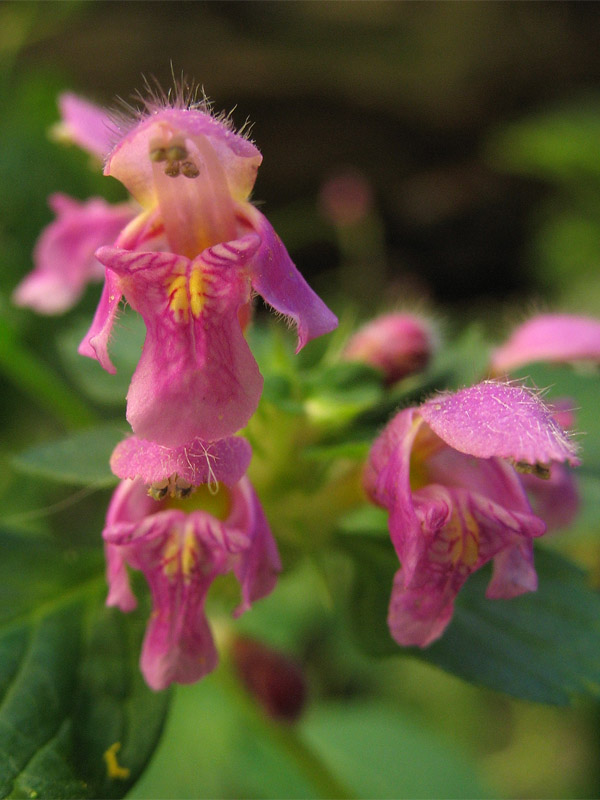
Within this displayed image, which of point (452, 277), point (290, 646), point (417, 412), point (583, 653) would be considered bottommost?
point (452, 277)

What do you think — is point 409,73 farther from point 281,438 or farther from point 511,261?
point 281,438

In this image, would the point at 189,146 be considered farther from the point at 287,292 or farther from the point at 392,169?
the point at 392,169

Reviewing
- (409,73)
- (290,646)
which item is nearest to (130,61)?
(409,73)

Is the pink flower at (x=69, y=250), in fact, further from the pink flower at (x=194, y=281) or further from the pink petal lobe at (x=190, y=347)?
the pink petal lobe at (x=190, y=347)

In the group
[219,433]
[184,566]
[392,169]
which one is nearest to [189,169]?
[219,433]

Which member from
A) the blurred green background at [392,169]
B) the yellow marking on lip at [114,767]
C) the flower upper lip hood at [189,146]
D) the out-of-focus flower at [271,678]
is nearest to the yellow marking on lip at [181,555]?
the yellow marking on lip at [114,767]

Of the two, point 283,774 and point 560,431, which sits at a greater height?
point 560,431
